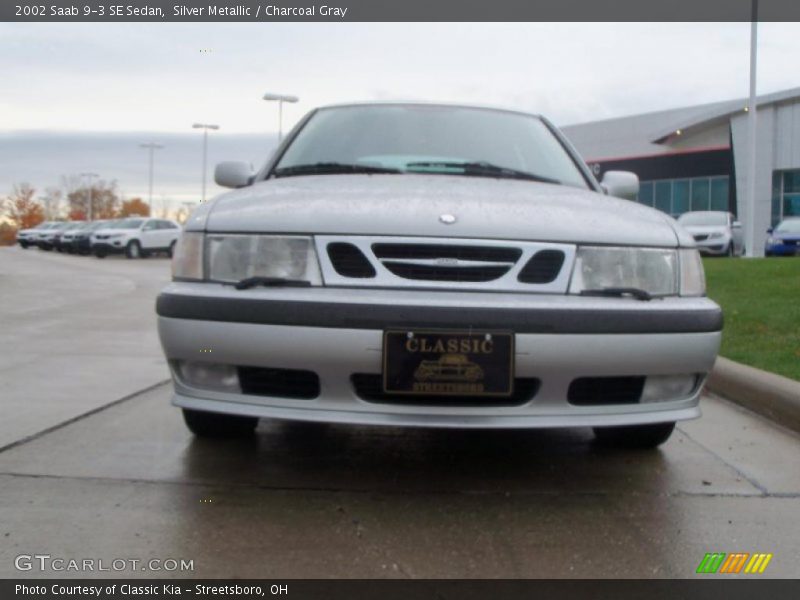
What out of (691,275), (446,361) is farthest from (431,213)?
(691,275)

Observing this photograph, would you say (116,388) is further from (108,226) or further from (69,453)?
(108,226)

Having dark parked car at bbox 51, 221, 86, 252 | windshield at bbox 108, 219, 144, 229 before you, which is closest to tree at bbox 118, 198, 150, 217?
dark parked car at bbox 51, 221, 86, 252

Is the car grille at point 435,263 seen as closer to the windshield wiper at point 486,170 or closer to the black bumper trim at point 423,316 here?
the black bumper trim at point 423,316

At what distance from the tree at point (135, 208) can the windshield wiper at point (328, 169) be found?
82.0 meters

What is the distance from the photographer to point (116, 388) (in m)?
5.16

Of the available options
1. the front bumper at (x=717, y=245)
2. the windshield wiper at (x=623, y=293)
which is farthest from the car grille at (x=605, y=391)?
the front bumper at (x=717, y=245)

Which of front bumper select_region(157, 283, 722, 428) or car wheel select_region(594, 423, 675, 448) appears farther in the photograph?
car wheel select_region(594, 423, 675, 448)

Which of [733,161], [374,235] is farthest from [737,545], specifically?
[733,161]

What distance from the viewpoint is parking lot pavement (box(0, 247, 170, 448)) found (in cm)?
454

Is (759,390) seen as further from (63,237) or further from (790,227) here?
(63,237)

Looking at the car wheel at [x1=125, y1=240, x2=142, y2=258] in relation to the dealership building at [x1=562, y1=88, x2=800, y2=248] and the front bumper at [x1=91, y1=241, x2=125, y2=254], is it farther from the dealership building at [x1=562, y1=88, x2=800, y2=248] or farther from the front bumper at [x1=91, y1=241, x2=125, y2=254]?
the dealership building at [x1=562, y1=88, x2=800, y2=248]

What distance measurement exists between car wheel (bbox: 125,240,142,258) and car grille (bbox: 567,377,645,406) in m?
31.2

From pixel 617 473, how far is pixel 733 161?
36.7 meters

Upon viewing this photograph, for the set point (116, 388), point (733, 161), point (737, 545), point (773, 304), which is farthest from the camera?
point (733, 161)
